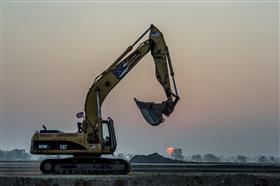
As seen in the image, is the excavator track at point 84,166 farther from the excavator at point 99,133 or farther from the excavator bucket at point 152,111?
the excavator bucket at point 152,111

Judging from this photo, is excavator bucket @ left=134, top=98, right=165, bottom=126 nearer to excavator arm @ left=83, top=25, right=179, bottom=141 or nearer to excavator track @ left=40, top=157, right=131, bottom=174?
excavator arm @ left=83, top=25, right=179, bottom=141

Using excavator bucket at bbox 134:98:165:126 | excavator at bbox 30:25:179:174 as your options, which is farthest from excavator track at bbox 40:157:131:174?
excavator bucket at bbox 134:98:165:126

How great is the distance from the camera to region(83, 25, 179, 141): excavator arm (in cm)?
3359

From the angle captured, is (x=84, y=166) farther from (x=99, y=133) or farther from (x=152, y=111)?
(x=152, y=111)

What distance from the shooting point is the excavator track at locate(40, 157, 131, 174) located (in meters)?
33.5

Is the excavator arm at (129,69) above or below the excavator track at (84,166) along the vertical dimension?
above

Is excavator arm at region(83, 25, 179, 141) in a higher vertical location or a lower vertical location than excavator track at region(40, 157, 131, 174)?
higher

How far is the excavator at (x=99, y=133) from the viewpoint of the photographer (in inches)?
1300

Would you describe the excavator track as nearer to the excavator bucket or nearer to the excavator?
the excavator

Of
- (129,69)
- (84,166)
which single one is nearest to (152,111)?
(129,69)

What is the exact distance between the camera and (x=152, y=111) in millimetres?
33750

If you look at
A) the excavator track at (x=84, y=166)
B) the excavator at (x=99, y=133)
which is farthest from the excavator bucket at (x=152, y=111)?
the excavator track at (x=84, y=166)

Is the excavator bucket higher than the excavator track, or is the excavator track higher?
the excavator bucket

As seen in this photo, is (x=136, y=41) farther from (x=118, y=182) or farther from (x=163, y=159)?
(x=163, y=159)
